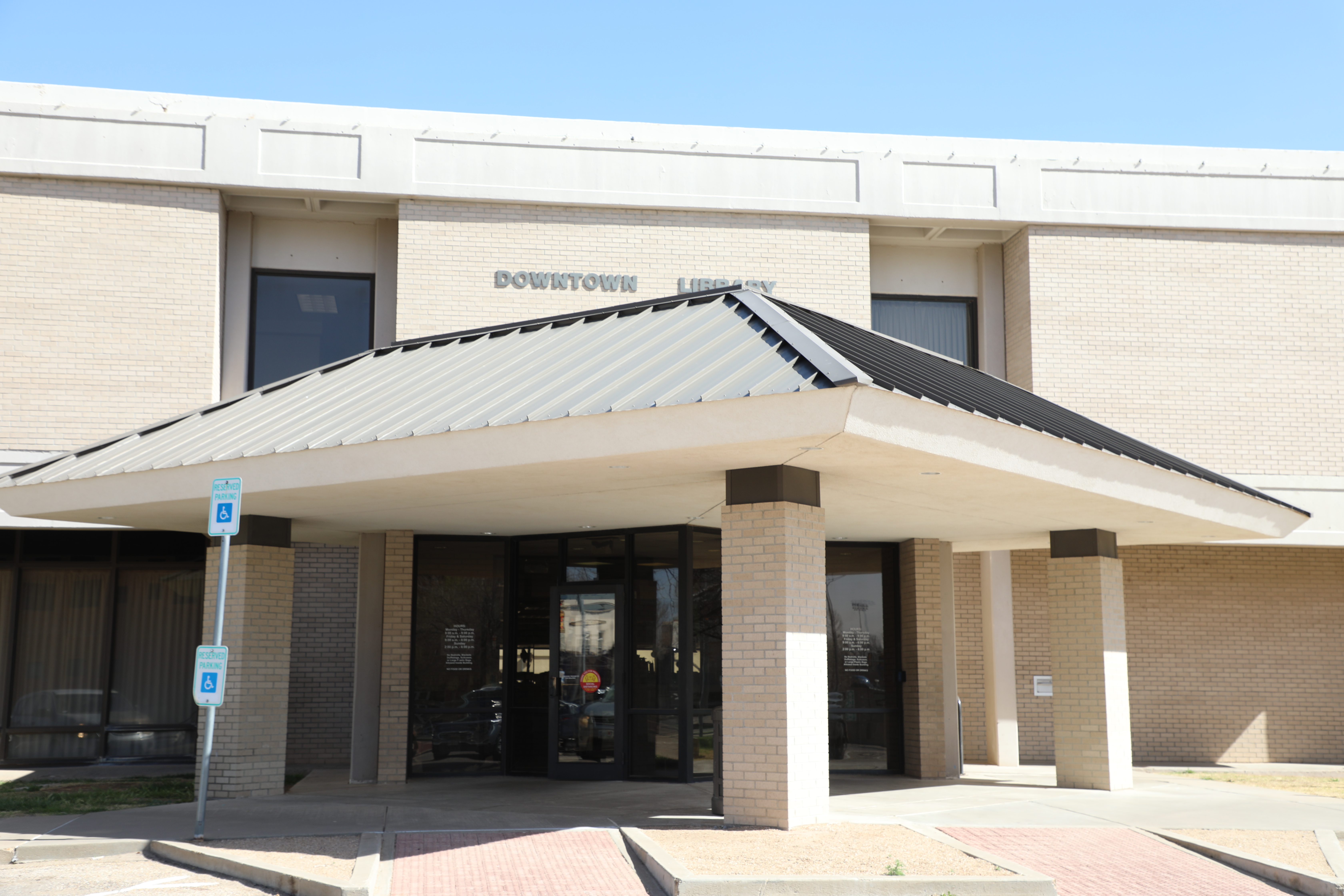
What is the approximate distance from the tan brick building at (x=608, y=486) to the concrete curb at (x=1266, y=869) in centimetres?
327

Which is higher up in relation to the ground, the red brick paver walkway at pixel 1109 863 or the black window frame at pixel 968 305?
the black window frame at pixel 968 305

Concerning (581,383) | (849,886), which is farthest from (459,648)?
(849,886)

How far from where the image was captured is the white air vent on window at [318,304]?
19.3 meters

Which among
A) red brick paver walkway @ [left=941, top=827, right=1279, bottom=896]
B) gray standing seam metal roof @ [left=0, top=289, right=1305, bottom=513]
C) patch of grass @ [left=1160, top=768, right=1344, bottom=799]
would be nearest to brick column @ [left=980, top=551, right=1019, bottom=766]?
patch of grass @ [left=1160, top=768, right=1344, bottom=799]

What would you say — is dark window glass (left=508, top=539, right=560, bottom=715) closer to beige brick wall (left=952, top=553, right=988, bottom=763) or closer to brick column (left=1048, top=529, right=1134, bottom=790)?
brick column (left=1048, top=529, right=1134, bottom=790)

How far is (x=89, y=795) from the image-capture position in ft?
45.4

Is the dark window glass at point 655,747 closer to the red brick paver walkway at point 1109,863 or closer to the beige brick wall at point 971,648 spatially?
the red brick paver walkway at point 1109,863

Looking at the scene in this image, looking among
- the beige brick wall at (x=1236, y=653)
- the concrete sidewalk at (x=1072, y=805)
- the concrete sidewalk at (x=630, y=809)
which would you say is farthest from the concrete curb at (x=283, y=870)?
the beige brick wall at (x=1236, y=653)

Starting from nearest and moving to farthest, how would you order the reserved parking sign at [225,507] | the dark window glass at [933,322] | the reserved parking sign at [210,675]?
the reserved parking sign at [210,675]
the reserved parking sign at [225,507]
the dark window glass at [933,322]

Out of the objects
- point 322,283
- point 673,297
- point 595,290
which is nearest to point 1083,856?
point 673,297

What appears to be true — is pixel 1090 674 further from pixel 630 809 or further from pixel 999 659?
pixel 630 809

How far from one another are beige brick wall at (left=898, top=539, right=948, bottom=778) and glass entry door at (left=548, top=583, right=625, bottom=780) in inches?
166

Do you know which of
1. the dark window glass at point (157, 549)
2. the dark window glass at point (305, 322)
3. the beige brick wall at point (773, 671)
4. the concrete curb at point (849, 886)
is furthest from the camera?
the dark window glass at point (305, 322)

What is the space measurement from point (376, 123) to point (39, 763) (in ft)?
37.3
